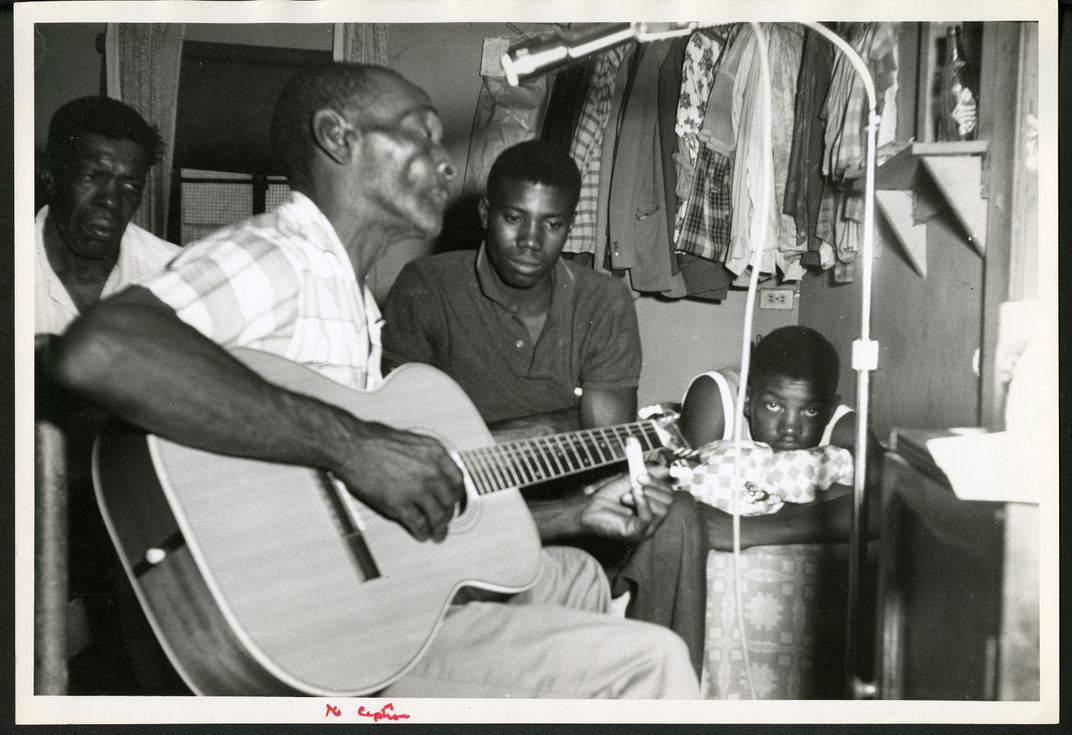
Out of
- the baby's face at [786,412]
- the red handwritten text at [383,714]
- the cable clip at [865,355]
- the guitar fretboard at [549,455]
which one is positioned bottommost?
the red handwritten text at [383,714]

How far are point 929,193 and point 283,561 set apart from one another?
119 cm

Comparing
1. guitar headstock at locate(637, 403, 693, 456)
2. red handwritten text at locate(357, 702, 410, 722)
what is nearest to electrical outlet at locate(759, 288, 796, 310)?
guitar headstock at locate(637, 403, 693, 456)

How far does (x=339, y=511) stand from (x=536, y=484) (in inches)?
12.4

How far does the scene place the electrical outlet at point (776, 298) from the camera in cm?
144

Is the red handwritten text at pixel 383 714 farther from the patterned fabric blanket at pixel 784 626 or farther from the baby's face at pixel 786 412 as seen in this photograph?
the baby's face at pixel 786 412

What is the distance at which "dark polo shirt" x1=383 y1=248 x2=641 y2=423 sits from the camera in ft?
4.62

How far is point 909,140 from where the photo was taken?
1458 millimetres

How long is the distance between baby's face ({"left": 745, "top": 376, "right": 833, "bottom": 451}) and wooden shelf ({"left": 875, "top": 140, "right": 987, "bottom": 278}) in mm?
284

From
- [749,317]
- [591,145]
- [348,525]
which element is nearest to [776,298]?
[749,317]

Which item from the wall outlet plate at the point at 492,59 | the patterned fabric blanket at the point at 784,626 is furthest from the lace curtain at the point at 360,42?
the patterned fabric blanket at the point at 784,626

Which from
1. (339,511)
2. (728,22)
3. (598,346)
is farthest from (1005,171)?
(339,511)

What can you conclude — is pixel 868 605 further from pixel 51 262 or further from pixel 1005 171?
pixel 51 262

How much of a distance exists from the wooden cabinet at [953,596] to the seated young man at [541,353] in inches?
13.4

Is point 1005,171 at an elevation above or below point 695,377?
above
